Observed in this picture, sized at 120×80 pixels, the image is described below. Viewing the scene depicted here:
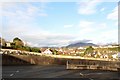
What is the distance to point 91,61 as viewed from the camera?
253ft

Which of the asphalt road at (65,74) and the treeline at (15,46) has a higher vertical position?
the treeline at (15,46)

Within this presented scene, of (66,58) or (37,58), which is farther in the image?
(66,58)

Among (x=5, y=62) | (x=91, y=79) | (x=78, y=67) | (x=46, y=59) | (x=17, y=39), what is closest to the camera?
(x=91, y=79)

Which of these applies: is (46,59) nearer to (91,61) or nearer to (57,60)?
(57,60)

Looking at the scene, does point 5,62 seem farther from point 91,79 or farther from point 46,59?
point 91,79

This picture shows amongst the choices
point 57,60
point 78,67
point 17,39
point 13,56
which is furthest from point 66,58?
point 17,39

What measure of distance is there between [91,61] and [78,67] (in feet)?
101

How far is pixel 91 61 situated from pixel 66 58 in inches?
257

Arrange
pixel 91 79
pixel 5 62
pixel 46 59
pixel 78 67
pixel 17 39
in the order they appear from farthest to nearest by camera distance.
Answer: pixel 17 39, pixel 46 59, pixel 5 62, pixel 78 67, pixel 91 79

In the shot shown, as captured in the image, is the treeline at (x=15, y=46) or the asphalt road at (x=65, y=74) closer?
the asphalt road at (x=65, y=74)

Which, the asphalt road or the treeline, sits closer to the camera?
the asphalt road

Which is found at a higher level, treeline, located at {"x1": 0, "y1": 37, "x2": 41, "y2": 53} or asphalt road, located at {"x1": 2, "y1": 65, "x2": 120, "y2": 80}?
treeline, located at {"x1": 0, "y1": 37, "x2": 41, "y2": 53}

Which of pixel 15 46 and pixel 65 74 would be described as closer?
pixel 65 74

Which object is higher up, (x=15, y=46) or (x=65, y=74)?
(x=15, y=46)
